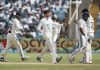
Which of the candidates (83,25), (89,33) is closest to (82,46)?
(89,33)

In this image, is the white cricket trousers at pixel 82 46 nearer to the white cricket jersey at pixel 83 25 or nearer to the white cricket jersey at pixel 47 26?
the white cricket jersey at pixel 83 25

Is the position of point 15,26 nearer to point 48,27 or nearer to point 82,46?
point 48,27

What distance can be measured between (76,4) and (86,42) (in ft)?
40.1

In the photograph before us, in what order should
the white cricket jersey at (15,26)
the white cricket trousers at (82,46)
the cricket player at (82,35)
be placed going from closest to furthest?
the cricket player at (82,35), the white cricket trousers at (82,46), the white cricket jersey at (15,26)

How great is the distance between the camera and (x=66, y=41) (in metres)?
30.5

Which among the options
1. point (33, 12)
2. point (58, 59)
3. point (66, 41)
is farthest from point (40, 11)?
point (58, 59)

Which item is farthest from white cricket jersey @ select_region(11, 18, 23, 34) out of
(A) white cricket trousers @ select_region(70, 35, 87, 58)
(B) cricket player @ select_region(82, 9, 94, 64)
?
(B) cricket player @ select_region(82, 9, 94, 64)

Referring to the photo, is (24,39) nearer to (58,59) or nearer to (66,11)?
(66,11)

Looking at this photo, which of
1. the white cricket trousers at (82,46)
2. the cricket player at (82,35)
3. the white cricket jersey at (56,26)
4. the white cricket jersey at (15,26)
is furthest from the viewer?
the white cricket jersey at (15,26)

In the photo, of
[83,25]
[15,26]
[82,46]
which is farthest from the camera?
[15,26]

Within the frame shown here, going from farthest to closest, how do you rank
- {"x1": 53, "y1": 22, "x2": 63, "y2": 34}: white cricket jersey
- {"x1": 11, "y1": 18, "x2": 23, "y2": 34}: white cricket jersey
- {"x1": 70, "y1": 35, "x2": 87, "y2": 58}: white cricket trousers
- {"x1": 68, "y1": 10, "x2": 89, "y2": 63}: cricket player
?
{"x1": 11, "y1": 18, "x2": 23, "y2": 34}: white cricket jersey < {"x1": 53, "y1": 22, "x2": 63, "y2": 34}: white cricket jersey < {"x1": 70, "y1": 35, "x2": 87, "y2": 58}: white cricket trousers < {"x1": 68, "y1": 10, "x2": 89, "y2": 63}: cricket player

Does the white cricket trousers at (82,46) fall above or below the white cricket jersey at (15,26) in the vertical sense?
below

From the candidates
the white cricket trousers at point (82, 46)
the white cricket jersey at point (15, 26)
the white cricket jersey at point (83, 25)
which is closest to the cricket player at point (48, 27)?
the white cricket trousers at point (82, 46)

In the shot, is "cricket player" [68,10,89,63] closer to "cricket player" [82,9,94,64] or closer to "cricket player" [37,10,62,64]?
"cricket player" [82,9,94,64]
